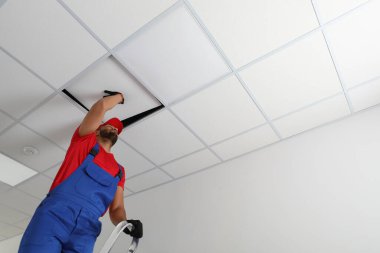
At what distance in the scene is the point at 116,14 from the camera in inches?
72.7

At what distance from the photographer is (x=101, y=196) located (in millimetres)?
1676

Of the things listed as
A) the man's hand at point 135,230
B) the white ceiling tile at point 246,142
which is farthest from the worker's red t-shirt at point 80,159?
the white ceiling tile at point 246,142

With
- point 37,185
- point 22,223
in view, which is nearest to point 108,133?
point 37,185

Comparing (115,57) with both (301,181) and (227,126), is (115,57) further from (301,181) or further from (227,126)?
(301,181)

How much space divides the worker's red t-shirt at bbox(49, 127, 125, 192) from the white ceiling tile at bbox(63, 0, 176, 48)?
0.79 metres

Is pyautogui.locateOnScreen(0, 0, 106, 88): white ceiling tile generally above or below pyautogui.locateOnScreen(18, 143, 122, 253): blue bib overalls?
above

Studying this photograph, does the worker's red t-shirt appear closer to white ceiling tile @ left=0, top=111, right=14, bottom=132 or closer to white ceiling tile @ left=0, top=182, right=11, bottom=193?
white ceiling tile @ left=0, top=111, right=14, bottom=132

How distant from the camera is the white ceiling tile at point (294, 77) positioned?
2.03 metres

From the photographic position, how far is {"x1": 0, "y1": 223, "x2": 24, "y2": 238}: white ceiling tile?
526cm

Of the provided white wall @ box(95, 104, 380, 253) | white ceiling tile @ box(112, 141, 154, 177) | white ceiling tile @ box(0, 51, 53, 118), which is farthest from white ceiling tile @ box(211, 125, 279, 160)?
white ceiling tile @ box(0, 51, 53, 118)

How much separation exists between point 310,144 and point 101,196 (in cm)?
198

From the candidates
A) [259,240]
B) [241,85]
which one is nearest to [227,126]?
[241,85]

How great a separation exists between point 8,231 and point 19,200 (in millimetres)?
1788

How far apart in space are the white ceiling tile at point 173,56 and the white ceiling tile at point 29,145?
157 centimetres
